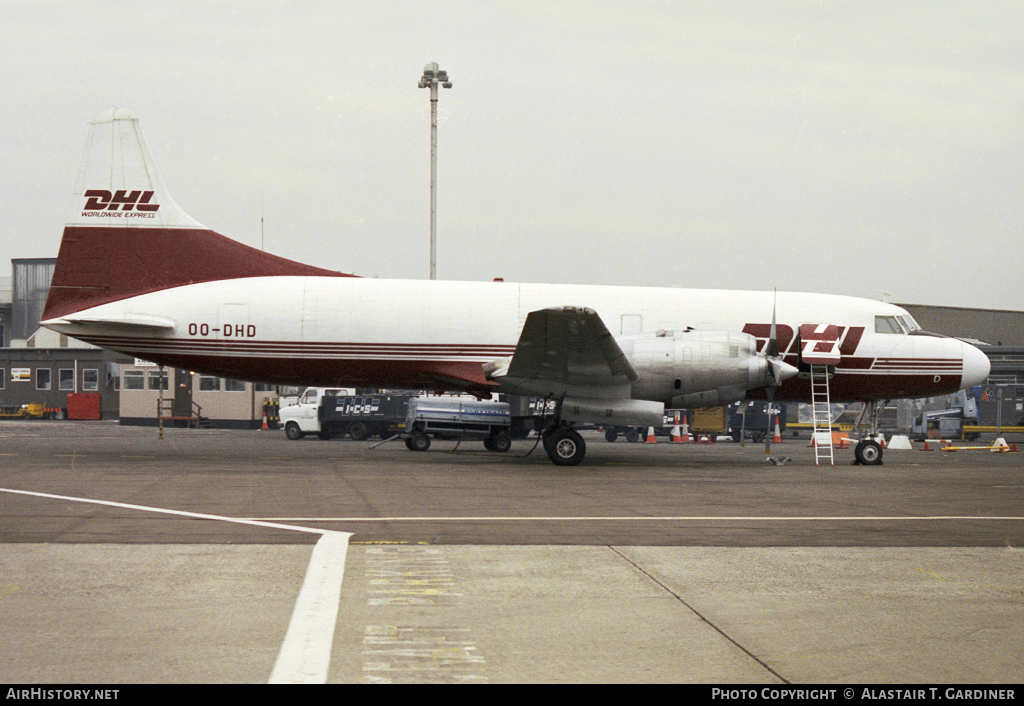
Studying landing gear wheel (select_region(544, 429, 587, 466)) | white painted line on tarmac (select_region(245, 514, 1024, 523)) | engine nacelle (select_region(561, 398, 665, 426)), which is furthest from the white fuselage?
white painted line on tarmac (select_region(245, 514, 1024, 523))

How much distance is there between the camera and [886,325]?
971 inches

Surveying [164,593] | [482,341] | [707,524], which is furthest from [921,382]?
[164,593]

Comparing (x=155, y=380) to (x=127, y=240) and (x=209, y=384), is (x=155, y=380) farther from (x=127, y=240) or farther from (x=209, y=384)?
(x=127, y=240)

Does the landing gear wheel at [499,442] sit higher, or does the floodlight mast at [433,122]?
the floodlight mast at [433,122]

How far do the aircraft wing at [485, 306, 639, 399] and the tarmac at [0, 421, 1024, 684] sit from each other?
4.70 metres

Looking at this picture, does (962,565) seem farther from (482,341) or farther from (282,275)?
(282,275)

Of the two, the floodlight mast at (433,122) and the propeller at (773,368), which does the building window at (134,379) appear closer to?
the floodlight mast at (433,122)

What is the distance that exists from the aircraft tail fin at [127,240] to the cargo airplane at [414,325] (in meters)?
0.04

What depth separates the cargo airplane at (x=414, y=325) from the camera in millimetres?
21812

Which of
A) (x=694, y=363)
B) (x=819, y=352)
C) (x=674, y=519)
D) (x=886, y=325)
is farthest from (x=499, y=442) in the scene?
(x=674, y=519)

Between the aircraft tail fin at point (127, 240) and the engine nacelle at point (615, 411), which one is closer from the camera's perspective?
Answer: the engine nacelle at point (615, 411)

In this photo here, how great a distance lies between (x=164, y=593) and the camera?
7168mm

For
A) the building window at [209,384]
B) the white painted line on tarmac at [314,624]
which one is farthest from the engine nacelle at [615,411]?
the building window at [209,384]

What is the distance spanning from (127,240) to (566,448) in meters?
12.4
